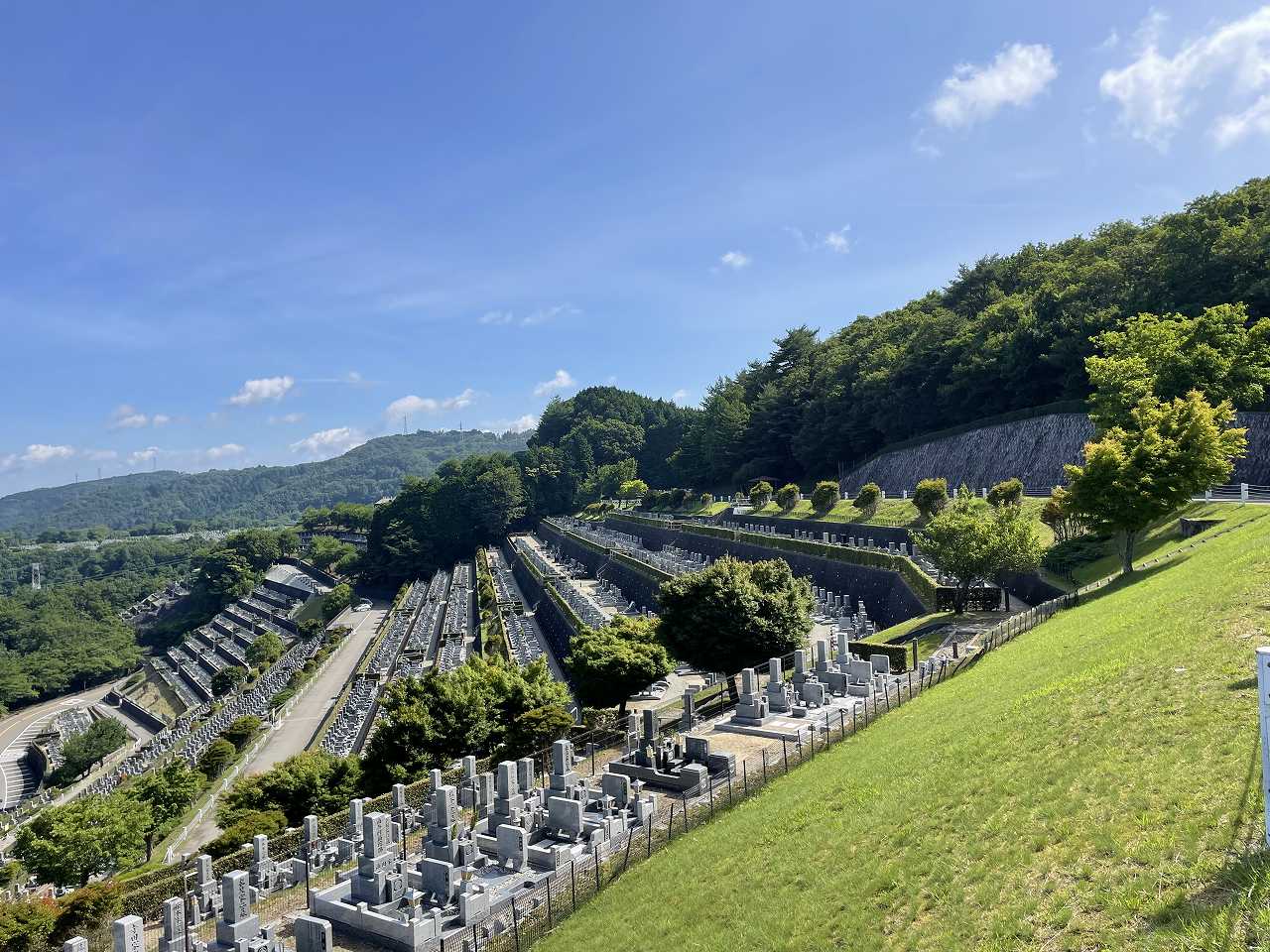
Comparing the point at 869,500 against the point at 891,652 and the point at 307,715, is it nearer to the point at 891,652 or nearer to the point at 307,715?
the point at 891,652

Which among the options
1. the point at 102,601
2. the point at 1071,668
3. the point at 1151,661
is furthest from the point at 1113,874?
the point at 102,601

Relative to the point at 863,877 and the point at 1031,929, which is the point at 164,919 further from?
the point at 1031,929

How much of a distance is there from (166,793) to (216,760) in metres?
8.12

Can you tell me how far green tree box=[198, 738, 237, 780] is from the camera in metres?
38.3

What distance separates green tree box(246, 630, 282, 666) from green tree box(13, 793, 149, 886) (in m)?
56.3

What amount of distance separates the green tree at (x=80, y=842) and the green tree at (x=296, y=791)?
153 inches

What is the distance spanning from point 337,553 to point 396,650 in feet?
235

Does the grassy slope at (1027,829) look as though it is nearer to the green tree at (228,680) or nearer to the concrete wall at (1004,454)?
the concrete wall at (1004,454)

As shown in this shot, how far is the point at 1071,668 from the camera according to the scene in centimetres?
1492

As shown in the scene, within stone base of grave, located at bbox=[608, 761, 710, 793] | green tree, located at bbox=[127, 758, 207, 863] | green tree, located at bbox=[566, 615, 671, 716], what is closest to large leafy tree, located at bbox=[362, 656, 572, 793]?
green tree, located at bbox=[566, 615, 671, 716]

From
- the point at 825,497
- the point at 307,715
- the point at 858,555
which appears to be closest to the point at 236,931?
the point at 858,555

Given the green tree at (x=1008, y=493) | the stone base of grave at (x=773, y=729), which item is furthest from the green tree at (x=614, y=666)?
the green tree at (x=1008, y=493)

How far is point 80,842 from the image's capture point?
2462 centimetres

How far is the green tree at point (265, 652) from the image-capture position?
80.3 m
